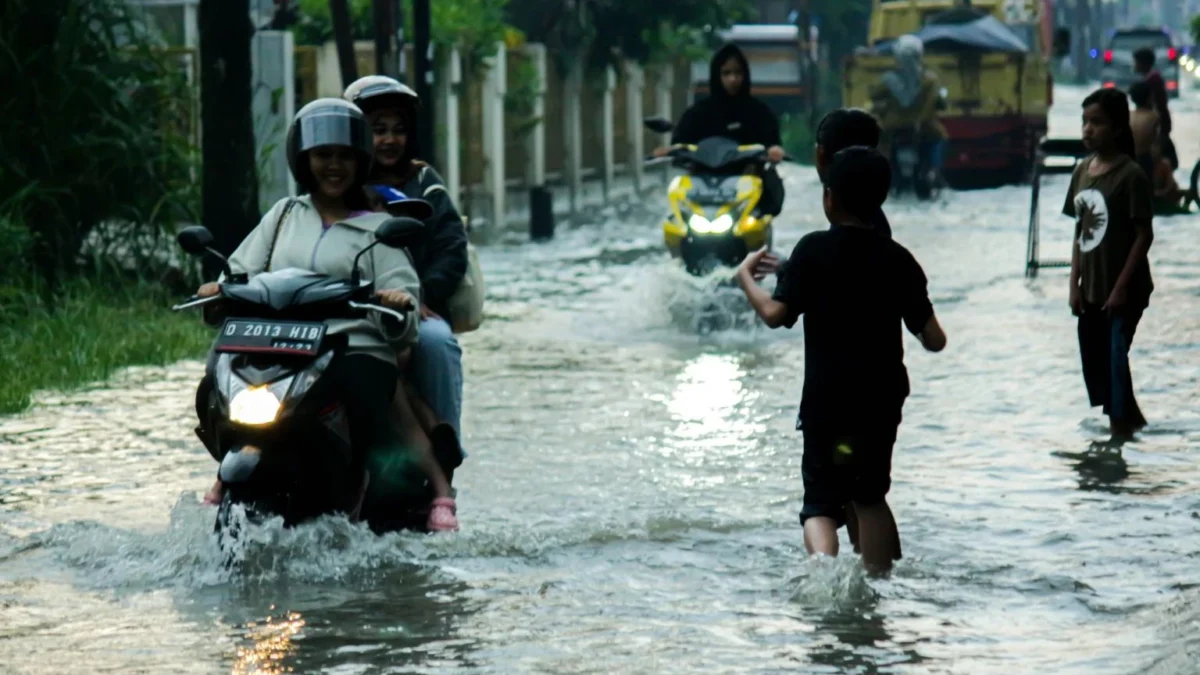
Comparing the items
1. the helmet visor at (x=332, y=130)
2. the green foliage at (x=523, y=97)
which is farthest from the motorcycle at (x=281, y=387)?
the green foliage at (x=523, y=97)

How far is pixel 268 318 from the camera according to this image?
7.13 metres

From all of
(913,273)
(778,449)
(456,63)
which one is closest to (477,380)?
(778,449)

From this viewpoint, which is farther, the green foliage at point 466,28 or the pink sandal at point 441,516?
the green foliage at point 466,28

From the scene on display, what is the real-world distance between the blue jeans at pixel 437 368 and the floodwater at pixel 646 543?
0.45 meters

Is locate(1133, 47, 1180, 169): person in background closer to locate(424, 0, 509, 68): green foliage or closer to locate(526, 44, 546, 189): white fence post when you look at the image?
locate(424, 0, 509, 68): green foliage

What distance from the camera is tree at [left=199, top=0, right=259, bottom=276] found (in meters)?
15.6

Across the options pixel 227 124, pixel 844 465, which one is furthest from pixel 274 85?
pixel 844 465

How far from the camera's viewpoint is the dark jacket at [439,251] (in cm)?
782

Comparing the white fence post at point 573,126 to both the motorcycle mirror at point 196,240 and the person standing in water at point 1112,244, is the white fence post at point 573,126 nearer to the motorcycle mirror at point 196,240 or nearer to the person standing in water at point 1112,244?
the person standing in water at point 1112,244

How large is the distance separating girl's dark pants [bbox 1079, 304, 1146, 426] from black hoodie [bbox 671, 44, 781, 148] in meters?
5.06

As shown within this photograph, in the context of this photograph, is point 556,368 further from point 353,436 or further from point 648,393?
point 353,436

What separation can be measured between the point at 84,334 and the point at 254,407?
7014 millimetres

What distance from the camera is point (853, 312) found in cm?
693

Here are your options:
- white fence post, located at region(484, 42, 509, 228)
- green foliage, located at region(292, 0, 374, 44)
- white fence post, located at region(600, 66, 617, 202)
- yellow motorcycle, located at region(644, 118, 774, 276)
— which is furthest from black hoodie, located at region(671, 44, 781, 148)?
white fence post, located at region(600, 66, 617, 202)
